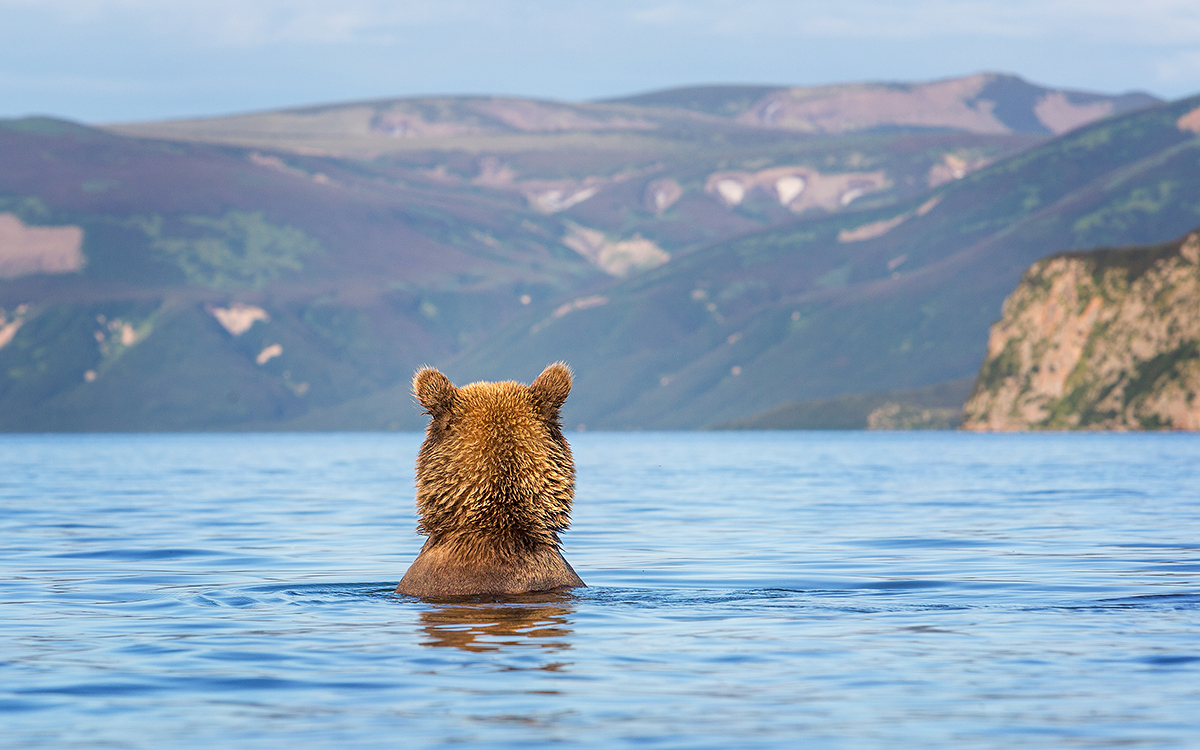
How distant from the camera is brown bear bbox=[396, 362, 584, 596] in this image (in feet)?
49.4

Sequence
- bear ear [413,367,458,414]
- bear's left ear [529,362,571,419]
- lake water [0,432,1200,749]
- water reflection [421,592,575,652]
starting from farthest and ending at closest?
bear's left ear [529,362,571,419], bear ear [413,367,458,414], water reflection [421,592,575,652], lake water [0,432,1200,749]

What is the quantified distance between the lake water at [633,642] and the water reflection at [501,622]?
0.04 metres

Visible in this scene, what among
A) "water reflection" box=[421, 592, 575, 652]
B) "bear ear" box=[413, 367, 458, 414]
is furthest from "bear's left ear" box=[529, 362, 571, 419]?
"water reflection" box=[421, 592, 575, 652]

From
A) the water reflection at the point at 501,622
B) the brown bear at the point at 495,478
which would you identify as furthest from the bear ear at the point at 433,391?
the water reflection at the point at 501,622

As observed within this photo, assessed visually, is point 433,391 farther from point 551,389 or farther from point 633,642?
point 633,642

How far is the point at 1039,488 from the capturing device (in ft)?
172

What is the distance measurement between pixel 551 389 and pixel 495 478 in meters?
1.02

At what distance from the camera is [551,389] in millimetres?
15133

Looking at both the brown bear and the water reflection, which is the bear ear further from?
the water reflection

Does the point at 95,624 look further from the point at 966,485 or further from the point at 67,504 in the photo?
the point at 966,485

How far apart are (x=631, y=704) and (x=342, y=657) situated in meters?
3.43

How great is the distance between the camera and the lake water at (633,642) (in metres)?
11.0

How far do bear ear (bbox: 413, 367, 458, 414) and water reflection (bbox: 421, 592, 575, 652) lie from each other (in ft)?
6.59

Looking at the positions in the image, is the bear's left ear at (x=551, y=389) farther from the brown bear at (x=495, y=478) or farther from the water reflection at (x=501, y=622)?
the water reflection at (x=501, y=622)
